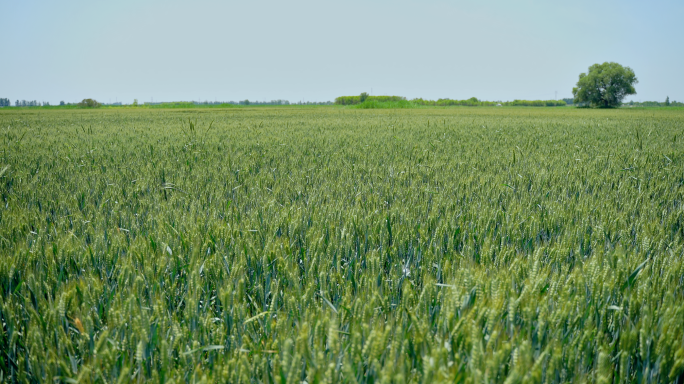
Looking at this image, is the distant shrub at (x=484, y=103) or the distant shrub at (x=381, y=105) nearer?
the distant shrub at (x=381, y=105)

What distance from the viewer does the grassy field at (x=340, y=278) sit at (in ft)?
3.36

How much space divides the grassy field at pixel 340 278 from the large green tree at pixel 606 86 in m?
81.4

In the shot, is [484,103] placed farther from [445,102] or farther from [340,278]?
[340,278]

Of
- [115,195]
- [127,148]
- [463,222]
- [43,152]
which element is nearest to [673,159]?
[463,222]

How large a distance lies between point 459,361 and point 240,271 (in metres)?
0.89

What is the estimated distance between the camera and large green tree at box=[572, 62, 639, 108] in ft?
233

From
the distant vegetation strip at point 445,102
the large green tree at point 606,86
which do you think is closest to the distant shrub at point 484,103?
the distant vegetation strip at point 445,102

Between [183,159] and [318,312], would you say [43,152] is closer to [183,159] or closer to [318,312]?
[183,159]

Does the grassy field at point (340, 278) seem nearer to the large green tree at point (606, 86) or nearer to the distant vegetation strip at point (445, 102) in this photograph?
the distant vegetation strip at point (445, 102)

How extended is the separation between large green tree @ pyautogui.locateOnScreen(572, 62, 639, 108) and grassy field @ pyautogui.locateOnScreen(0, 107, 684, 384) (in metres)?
81.4

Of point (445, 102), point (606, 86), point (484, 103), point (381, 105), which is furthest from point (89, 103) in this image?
point (606, 86)

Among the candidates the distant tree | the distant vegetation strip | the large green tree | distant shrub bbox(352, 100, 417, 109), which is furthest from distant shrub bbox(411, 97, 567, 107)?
Result: the distant tree

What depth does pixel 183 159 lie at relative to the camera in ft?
17.0

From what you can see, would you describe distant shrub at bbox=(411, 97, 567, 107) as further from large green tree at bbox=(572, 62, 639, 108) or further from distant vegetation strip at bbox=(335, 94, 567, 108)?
large green tree at bbox=(572, 62, 639, 108)
